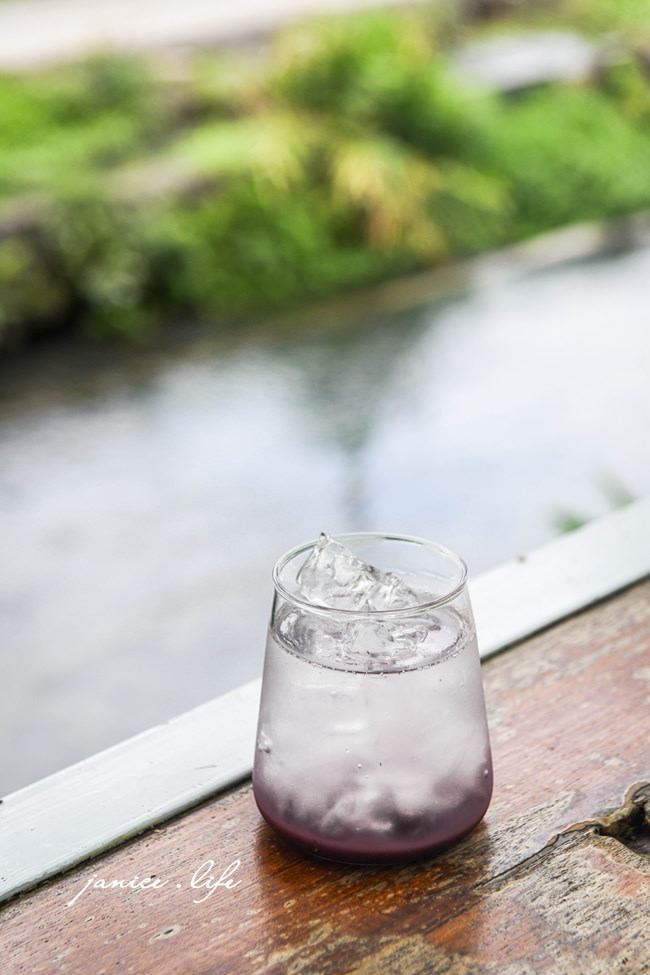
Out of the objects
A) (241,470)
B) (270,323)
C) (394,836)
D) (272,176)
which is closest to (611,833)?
(394,836)

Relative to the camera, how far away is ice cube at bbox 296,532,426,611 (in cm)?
63

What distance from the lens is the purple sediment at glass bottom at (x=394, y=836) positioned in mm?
590

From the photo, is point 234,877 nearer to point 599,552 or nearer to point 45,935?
point 45,935

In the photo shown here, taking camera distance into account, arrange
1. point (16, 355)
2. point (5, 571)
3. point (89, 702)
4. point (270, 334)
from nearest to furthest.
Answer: point (89, 702), point (5, 571), point (16, 355), point (270, 334)

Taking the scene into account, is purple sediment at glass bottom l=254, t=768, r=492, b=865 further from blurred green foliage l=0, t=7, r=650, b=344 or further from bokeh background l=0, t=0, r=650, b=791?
blurred green foliage l=0, t=7, r=650, b=344

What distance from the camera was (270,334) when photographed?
421cm

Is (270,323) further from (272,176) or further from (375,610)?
(375,610)

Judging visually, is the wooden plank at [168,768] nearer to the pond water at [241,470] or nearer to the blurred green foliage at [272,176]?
the pond water at [241,470]

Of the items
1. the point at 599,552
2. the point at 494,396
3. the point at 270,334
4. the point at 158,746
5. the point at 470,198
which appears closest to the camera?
the point at 158,746

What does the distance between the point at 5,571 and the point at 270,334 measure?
1948 mm

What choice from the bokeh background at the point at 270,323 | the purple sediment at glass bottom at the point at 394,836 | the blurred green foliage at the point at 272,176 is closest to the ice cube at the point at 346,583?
the purple sediment at glass bottom at the point at 394,836

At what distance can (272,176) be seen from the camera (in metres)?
4.92

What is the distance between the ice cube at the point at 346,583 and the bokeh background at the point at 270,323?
3.70 feet

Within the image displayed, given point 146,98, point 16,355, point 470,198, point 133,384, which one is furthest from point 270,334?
point 146,98
